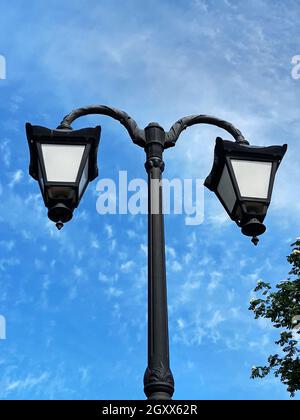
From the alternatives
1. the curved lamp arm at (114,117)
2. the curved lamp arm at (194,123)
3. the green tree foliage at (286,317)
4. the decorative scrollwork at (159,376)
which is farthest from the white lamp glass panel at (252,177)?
the green tree foliage at (286,317)

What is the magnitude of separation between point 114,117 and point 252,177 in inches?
60.7

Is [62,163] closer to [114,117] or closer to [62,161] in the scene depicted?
[62,161]

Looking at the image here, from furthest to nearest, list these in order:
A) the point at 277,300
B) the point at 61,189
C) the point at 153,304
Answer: the point at 277,300 → the point at 61,189 → the point at 153,304

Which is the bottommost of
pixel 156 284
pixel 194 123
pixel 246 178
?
pixel 156 284

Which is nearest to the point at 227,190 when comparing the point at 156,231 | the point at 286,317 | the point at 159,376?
the point at 156,231

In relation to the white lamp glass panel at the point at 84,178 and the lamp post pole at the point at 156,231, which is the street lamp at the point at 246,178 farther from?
the white lamp glass panel at the point at 84,178

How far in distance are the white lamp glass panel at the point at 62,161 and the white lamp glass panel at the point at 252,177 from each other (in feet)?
4.45

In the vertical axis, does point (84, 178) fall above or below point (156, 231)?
above

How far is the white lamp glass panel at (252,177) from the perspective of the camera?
15.9 ft

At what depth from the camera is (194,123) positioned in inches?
231

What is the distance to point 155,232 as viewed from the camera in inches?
183
